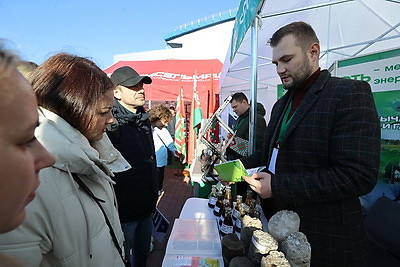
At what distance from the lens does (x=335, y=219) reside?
1.22 meters

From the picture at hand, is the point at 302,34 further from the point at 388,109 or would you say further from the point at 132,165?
the point at 388,109

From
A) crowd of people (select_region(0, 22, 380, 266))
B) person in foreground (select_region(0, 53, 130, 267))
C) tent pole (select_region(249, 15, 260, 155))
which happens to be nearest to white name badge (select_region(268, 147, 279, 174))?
crowd of people (select_region(0, 22, 380, 266))

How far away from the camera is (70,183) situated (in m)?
0.82

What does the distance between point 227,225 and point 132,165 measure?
0.93 meters

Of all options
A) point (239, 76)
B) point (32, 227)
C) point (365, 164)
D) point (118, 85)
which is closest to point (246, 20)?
point (118, 85)

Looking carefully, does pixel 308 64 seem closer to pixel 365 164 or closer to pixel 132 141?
pixel 365 164

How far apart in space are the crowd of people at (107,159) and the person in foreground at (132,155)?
16mm

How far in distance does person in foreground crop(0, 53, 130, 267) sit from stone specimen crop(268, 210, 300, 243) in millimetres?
701

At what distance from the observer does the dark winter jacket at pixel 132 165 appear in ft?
6.21

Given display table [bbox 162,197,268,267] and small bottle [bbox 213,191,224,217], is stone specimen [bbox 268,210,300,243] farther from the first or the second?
small bottle [bbox 213,191,224,217]

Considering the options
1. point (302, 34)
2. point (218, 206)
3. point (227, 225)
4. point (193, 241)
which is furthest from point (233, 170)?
point (302, 34)

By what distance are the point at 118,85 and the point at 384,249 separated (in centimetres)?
285

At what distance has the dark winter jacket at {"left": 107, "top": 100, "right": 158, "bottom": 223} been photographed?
189 centimetres

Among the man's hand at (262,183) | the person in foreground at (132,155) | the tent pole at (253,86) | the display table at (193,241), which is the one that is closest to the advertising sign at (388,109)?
the tent pole at (253,86)
